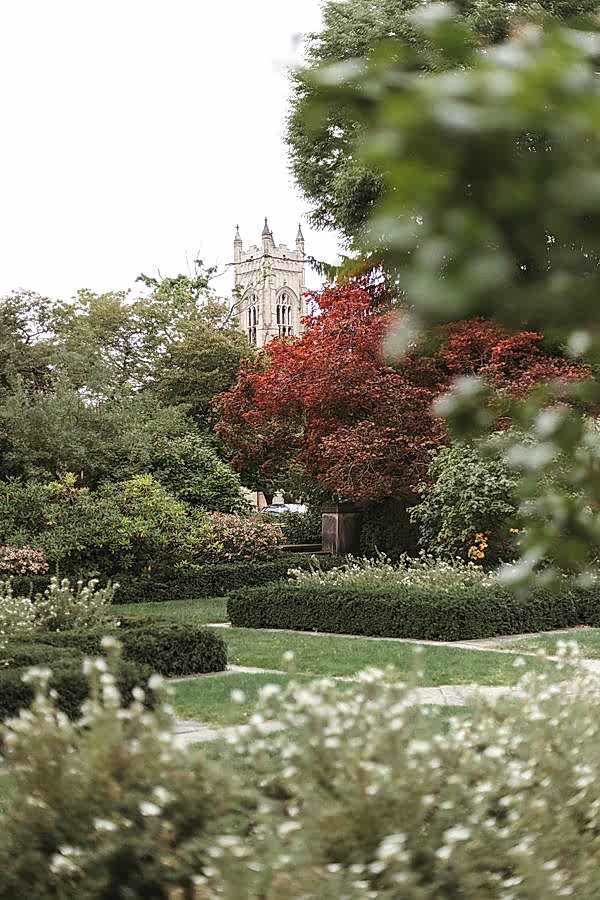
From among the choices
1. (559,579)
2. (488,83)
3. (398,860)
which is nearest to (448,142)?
(488,83)

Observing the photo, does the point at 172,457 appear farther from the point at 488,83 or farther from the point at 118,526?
the point at 488,83

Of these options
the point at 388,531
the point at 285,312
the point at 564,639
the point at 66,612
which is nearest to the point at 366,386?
the point at 388,531

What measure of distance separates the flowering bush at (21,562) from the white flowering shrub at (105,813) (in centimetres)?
1177

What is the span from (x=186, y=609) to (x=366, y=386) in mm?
5054

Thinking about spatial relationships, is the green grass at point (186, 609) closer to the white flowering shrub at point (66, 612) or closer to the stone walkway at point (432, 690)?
the stone walkway at point (432, 690)

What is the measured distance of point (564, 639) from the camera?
1117cm

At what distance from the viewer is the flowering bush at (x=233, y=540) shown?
56.2 ft

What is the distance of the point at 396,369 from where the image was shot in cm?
1777

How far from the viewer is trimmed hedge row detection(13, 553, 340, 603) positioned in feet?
51.5

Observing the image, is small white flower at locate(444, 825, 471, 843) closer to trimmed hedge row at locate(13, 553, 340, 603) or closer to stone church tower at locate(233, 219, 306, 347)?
trimmed hedge row at locate(13, 553, 340, 603)

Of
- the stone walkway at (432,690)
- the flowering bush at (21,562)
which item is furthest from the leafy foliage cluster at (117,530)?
the stone walkway at (432,690)

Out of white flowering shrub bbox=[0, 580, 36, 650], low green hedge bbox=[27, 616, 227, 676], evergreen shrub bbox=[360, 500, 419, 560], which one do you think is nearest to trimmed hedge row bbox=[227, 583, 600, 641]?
low green hedge bbox=[27, 616, 227, 676]

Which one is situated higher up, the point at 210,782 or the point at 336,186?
the point at 336,186

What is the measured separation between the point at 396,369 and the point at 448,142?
1668 centimetres
